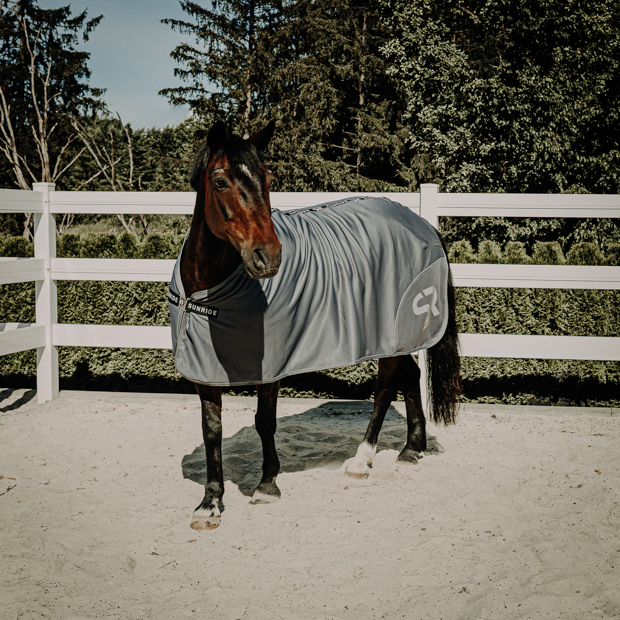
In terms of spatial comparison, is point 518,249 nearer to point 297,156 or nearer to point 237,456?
point 237,456

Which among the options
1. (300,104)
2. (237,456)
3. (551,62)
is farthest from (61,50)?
(237,456)

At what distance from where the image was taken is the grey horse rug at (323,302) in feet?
8.70

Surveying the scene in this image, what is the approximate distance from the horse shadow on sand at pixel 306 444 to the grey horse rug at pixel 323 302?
35.1 inches

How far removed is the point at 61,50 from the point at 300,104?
33.3 ft

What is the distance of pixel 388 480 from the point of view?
3.34 meters

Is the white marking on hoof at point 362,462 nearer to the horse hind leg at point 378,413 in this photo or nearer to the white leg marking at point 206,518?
the horse hind leg at point 378,413

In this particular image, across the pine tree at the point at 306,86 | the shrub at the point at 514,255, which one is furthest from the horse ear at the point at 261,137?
the pine tree at the point at 306,86

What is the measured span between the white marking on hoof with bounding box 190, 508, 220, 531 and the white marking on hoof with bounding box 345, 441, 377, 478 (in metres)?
0.90

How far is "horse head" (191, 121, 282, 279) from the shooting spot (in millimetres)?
2170

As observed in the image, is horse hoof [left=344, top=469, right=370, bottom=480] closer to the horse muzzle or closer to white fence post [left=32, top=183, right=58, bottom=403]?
the horse muzzle

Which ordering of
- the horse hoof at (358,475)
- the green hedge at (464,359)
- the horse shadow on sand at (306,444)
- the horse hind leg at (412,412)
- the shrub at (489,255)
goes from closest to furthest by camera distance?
1. the horse hoof at (358,475)
2. the horse shadow on sand at (306,444)
3. the horse hind leg at (412,412)
4. the green hedge at (464,359)
5. the shrub at (489,255)

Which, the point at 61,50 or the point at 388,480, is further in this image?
the point at 61,50

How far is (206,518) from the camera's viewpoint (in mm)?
2766

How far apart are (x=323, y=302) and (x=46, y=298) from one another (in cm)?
298
